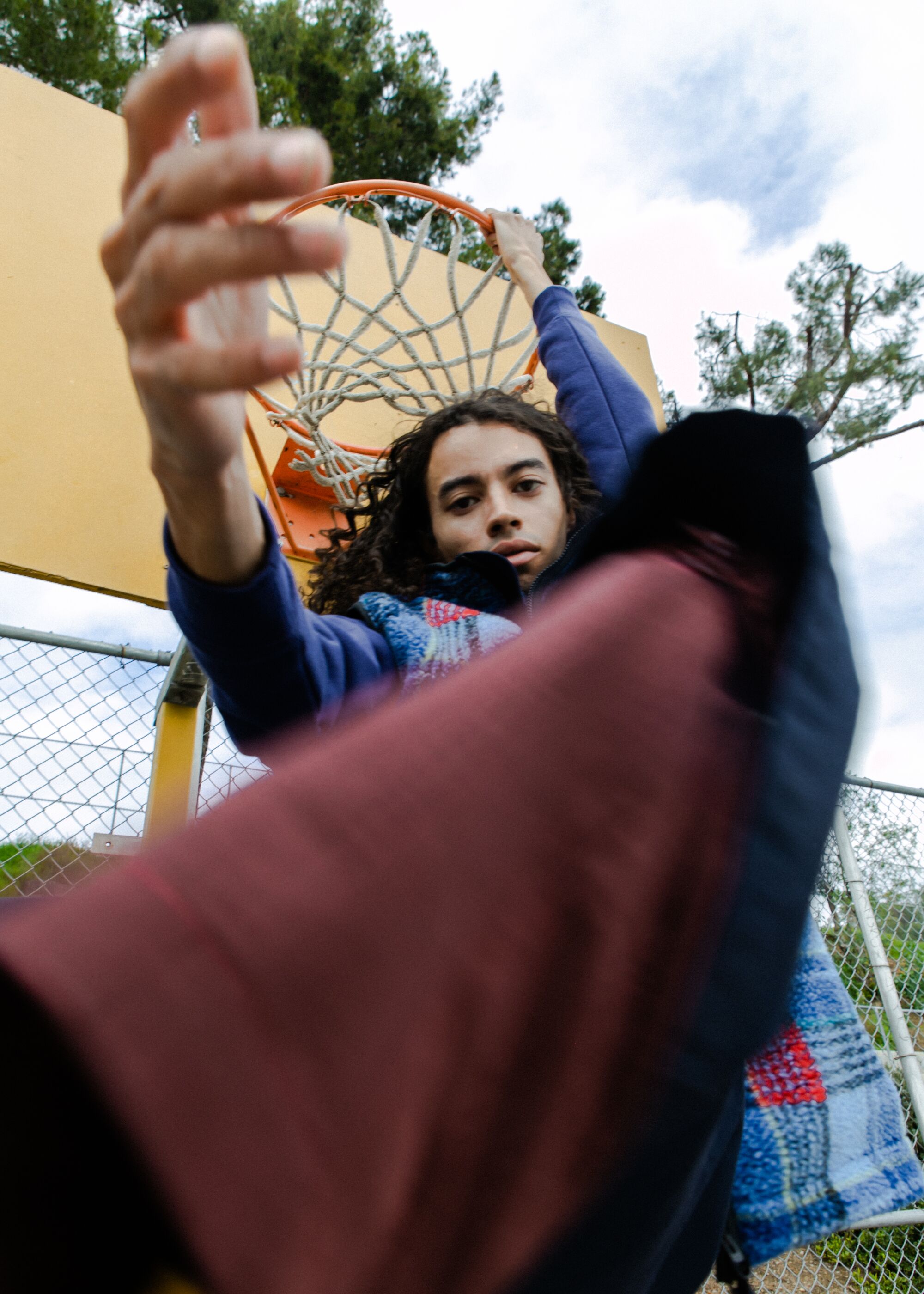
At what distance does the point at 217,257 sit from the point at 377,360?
1822 mm

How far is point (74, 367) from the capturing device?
250 cm

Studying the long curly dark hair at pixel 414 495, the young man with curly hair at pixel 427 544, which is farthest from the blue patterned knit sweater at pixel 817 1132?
the long curly dark hair at pixel 414 495

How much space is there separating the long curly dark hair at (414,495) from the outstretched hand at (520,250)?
48cm

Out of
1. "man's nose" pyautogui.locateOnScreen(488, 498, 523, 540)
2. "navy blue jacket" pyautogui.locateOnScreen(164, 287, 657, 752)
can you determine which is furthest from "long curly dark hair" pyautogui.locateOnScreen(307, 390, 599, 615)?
"navy blue jacket" pyautogui.locateOnScreen(164, 287, 657, 752)

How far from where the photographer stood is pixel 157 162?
416mm

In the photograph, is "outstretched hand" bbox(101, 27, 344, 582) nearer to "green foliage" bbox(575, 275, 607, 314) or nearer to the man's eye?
the man's eye

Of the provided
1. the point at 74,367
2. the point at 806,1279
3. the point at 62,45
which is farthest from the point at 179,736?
the point at 62,45

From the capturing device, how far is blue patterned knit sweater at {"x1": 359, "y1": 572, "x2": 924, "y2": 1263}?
23.8 inches

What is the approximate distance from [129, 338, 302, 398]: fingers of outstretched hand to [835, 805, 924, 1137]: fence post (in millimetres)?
2132

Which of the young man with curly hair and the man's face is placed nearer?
the young man with curly hair

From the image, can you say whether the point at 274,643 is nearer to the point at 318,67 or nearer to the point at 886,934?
the point at 886,934

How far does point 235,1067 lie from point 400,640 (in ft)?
2.31

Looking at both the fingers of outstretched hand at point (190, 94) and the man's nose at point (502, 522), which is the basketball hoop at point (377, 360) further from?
the fingers of outstretched hand at point (190, 94)

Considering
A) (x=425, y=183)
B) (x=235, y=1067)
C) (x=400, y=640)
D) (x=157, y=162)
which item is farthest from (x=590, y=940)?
(x=425, y=183)
